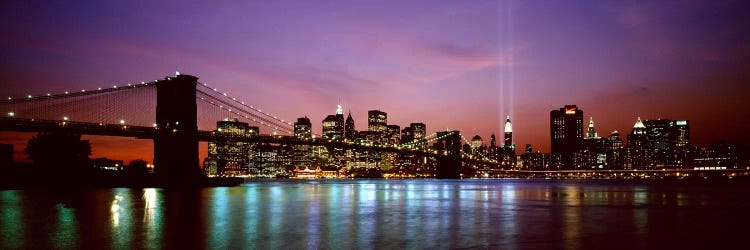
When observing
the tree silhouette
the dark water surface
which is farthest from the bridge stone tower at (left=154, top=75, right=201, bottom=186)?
the dark water surface

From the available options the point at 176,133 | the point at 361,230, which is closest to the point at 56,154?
the point at 176,133

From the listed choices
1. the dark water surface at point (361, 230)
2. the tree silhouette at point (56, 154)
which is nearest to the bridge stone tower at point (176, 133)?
the tree silhouette at point (56, 154)

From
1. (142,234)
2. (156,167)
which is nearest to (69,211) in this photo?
(142,234)

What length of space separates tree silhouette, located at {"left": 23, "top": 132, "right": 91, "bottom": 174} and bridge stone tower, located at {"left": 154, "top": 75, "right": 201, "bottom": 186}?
893 centimetres

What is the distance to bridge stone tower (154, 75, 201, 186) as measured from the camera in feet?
173

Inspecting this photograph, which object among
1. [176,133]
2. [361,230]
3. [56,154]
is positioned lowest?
[361,230]

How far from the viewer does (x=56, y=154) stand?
56.8 metres

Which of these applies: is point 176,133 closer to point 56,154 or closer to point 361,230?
point 56,154

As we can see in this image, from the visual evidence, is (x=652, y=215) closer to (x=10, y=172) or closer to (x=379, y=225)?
(x=379, y=225)

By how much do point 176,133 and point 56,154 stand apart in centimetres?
1233

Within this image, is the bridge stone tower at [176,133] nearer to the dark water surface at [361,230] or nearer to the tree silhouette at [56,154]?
the tree silhouette at [56,154]

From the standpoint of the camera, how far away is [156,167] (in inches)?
2092

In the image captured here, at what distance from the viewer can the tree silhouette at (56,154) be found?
56.1 metres

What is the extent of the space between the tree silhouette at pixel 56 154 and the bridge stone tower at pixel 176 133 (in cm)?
893
